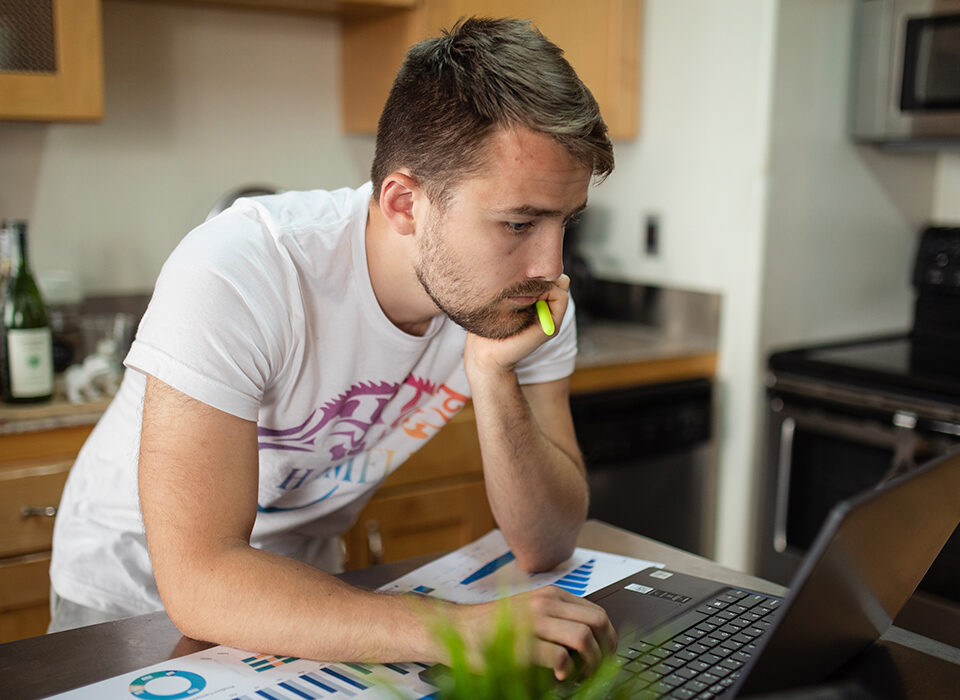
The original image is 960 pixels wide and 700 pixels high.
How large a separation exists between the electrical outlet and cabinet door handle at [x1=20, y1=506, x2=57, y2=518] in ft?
5.45

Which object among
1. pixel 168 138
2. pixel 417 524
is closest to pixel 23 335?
pixel 168 138

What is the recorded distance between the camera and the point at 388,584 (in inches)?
41.4

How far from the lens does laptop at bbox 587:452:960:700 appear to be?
642 millimetres

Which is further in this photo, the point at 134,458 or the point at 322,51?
the point at 322,51

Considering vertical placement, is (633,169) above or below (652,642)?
above

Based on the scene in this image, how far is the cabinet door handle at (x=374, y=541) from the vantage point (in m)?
2.06

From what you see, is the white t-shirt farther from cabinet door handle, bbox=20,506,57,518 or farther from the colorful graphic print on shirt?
cabinet door handle, bbox=20,506,57,518

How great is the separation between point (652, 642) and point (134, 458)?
0.72 meters

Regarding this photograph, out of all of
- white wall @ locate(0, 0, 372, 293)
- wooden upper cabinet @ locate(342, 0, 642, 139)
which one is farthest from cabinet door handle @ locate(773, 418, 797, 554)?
white wall @ locate(0, 0, 372, 293)

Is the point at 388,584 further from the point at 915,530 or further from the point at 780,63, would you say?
the point at 780,63

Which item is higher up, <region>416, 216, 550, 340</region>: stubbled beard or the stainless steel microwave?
the stainless steel microwave

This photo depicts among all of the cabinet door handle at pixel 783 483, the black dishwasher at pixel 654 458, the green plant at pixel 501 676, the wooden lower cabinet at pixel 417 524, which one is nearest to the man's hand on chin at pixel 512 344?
the green plant at pixel 501 676

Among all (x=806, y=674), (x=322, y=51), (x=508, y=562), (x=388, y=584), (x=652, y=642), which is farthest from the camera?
(x=322, y=51)

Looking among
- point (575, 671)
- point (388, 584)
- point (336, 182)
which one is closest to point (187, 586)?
point (388, 584)
